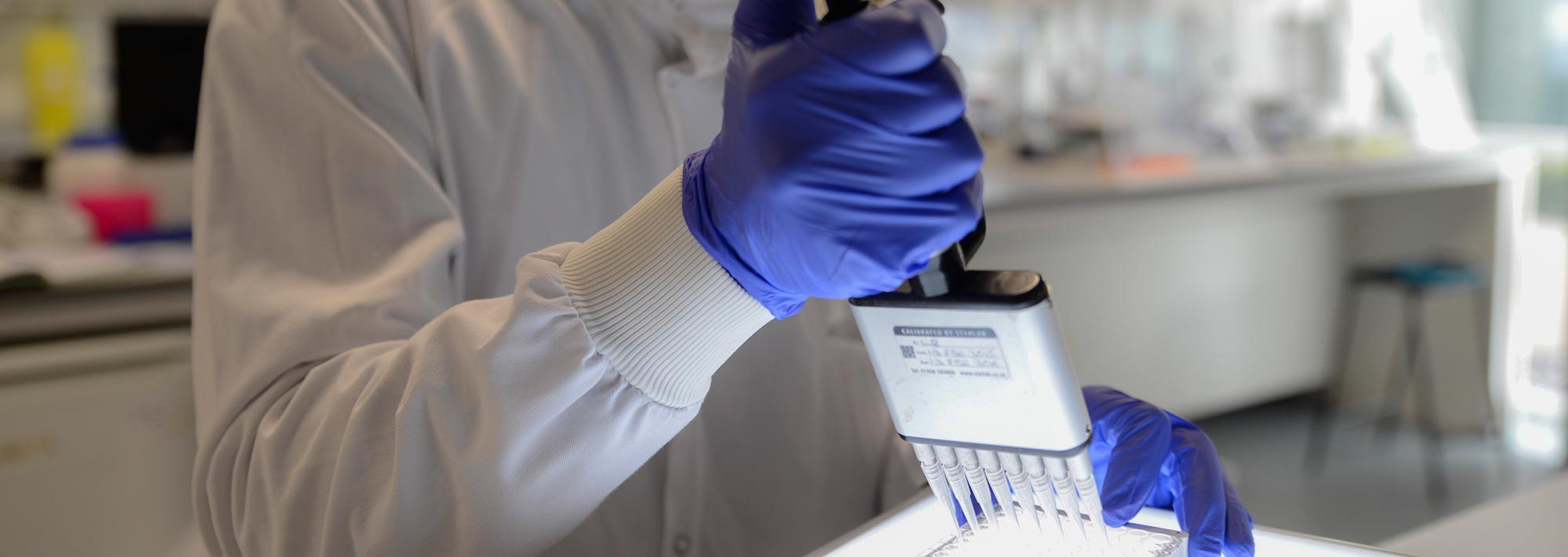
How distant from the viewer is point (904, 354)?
0.61 m

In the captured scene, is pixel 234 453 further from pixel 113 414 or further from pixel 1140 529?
pixel 113 414

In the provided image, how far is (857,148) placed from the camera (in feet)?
1.81

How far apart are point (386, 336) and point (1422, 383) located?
418cm

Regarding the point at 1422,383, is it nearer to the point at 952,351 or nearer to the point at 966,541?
the point at 966,541

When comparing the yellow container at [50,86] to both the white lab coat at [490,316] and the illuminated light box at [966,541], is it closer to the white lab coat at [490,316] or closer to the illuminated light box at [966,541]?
the white lab coat at [490,316]

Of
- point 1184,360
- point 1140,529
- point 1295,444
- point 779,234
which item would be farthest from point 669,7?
point 1295,444

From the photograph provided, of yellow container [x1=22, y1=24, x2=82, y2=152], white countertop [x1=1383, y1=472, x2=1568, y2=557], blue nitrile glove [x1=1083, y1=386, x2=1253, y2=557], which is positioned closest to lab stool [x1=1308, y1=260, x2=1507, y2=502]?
white countertop [x1=1383, y1=472, x2=1568, y2=557]

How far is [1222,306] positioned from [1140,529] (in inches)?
131

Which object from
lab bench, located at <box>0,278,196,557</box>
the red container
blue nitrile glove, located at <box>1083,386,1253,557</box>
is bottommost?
lab bench, located at <box>0,278,196,557</box>

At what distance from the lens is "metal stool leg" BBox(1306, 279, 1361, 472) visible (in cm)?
359

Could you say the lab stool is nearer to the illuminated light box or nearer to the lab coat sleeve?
the illuminated light box

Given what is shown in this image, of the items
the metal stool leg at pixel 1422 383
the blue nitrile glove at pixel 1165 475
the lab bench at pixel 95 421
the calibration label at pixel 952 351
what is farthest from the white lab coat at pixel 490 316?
the metal stool leg at pixel 1422 383

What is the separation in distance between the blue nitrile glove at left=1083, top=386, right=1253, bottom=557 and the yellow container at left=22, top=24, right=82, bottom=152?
284 centimetres

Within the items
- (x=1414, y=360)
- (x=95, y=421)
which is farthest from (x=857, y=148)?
(x=1414, y=360)
